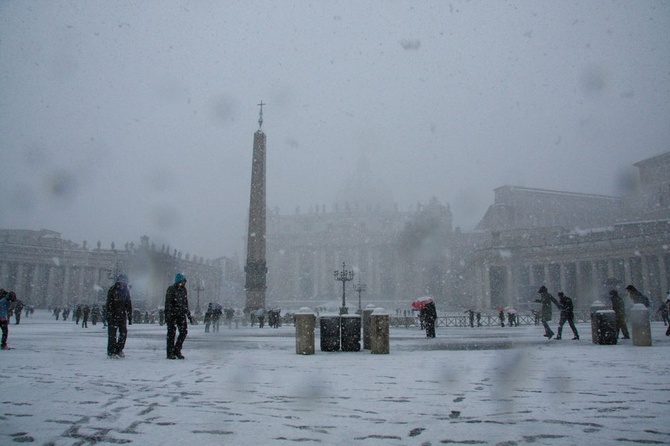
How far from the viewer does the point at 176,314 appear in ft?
34.9

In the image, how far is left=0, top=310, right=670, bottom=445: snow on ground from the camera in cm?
417

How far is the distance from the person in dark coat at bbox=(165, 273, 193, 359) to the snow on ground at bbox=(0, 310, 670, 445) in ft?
2.47

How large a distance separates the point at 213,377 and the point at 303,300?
85.1 metres

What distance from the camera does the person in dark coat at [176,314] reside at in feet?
34.2

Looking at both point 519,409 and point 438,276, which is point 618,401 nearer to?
point 519,409

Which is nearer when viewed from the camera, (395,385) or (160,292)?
(395,385)

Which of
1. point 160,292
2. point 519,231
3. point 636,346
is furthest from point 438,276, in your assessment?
point 636,346

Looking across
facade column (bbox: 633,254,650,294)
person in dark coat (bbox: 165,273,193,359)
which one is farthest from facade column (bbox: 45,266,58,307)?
facade column (bbox: 633,254,650,294)

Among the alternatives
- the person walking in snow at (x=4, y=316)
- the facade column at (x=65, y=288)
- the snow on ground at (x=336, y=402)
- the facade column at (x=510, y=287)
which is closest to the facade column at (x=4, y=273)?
the facade column at (x=65, y=288)

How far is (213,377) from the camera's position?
24.9 ft

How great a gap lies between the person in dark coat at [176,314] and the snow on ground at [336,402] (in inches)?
29.7

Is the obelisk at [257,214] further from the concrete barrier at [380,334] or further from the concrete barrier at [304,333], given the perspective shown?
the concrete barrier at [380,334]

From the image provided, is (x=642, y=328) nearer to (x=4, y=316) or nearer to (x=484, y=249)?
(x=4, y=316)

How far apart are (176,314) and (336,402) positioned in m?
6.08
